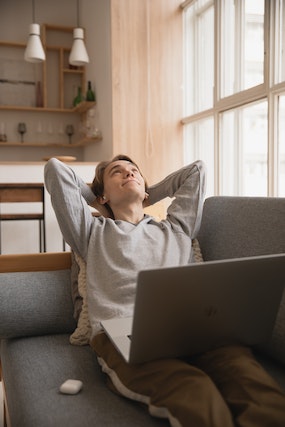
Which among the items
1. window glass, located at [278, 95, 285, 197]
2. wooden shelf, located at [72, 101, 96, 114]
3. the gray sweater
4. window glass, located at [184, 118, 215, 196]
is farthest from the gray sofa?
wooden shelf, located at [72, 101, 96, 114]

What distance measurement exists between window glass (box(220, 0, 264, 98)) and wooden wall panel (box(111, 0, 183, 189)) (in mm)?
927

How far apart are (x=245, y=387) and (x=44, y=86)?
18.0 feet

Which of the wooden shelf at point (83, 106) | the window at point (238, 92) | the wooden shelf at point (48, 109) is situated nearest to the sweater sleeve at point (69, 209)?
the window at point (238, 92)

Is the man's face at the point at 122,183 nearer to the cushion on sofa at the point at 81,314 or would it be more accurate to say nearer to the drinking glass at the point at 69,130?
the cushion on sofa at the point at 81,314

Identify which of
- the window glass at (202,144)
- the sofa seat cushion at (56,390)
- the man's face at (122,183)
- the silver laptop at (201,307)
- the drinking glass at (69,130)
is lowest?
the sofa seat cushion at (56,390)

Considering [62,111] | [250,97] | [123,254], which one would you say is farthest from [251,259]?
[62,111]

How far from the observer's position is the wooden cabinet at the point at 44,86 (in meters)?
5.86

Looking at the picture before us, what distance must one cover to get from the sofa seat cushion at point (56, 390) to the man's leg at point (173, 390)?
0.13 ft

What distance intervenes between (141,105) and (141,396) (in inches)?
154

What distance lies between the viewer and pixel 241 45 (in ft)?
12.0

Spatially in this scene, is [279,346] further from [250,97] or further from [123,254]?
[250,97]

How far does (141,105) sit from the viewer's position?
4.66 metres

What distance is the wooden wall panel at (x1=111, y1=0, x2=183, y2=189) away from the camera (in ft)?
15.0

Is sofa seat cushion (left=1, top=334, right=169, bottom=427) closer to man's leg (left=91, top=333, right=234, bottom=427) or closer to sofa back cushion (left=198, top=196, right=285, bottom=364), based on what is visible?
man's leg (left=91, top=333, right=234, bottom=427)
